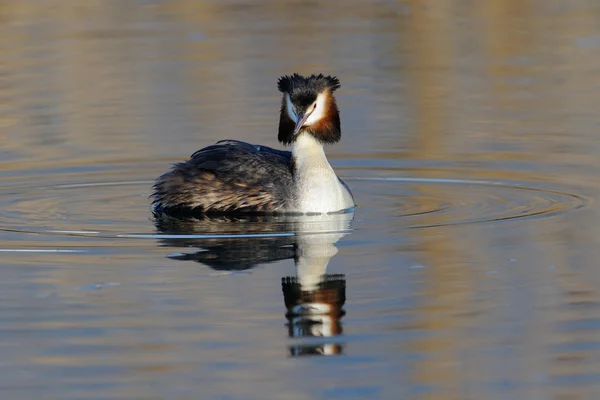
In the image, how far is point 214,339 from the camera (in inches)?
274

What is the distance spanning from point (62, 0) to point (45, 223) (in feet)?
53.5

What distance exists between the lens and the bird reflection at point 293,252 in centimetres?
726

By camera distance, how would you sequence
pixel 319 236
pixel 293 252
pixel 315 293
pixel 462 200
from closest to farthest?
pixel 315 293 < pixel 293 252 < pixel 319 236 < pixel 462 200

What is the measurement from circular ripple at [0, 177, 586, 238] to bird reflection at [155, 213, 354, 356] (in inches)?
4.3

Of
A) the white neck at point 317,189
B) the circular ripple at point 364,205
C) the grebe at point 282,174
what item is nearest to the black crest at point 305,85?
the grebe at point 282,174

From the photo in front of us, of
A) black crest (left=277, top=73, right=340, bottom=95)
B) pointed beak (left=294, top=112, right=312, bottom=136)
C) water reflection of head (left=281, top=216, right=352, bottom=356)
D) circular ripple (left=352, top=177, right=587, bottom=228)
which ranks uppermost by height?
black crest (left=277, top=73, right=340, bottom=95)

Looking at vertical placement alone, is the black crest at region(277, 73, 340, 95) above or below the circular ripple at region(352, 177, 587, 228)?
above

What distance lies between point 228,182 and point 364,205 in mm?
1036

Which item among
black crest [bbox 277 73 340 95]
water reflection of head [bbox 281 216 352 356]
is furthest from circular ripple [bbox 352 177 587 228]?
black crest [bbox 277 73 340 95]

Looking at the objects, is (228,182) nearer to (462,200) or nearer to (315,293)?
(462,200)

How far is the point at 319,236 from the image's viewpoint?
31.7 feet

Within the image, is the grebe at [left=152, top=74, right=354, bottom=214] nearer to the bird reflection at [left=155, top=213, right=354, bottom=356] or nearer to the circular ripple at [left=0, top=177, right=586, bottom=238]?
the bird reflection at [left=155, top=213, right=354, bottom=356]

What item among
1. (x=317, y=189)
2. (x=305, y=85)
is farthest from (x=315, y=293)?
(x=305, y=85)

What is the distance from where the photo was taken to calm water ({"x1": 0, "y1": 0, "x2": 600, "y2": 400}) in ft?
21.5
